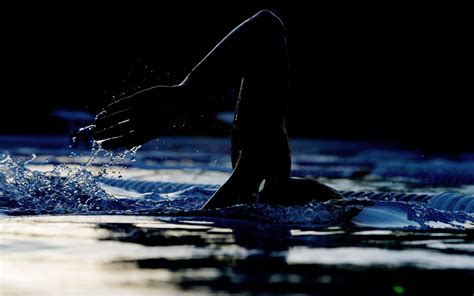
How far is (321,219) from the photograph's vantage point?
12.7ft

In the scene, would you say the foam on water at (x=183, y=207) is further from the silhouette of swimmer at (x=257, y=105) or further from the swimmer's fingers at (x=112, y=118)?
the swimmer's fingers at (x=112, y=118)

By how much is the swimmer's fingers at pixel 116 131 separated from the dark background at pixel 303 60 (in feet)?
37.9

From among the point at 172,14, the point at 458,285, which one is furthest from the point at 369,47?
the point at 458,285

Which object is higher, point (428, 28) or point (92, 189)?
point (428, 28)

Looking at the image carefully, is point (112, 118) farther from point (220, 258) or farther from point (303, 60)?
point (303, 60)

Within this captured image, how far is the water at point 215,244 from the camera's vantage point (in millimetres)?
2422

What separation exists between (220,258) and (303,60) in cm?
1396

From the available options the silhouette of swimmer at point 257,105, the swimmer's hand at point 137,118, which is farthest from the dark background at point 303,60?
the swimmer's hand at point 137,118

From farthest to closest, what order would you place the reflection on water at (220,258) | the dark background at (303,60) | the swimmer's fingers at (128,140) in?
the dark background at (303,60) < the swimmer's fingers at (128,140) < the reflection on water at (220,258)

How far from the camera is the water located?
2422 millimetres

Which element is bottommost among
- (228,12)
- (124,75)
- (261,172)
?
(261,172)

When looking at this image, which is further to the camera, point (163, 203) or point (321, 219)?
point (163, 203)

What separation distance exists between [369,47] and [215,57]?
1282cm

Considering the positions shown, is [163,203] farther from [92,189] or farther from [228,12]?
[228,12]
